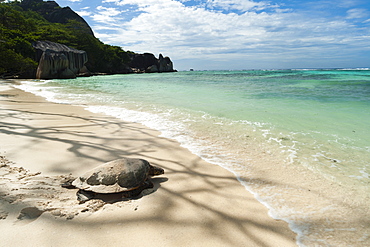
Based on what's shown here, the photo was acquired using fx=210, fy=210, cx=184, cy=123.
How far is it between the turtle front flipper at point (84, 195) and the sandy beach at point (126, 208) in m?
0.05

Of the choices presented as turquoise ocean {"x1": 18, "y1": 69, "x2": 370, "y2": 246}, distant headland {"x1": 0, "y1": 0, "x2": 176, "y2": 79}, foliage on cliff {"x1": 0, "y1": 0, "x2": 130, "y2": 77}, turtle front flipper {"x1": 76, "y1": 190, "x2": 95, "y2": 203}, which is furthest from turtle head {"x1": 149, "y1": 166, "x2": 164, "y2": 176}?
foliage on cliff {"x1": 0, "y1": 0, "x2": 130, "y2": 77}

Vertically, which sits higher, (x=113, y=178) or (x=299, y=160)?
(x=113, y=178)

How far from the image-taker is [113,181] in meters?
2.08

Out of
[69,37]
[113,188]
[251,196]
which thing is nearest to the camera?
[113,188]

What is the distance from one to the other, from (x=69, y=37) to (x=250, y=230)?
55804 millimetres

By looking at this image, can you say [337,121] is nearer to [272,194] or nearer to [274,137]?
[274,137]

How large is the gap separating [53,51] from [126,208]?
3452cm

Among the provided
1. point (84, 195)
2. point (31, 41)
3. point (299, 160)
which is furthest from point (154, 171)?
point (31, 41)

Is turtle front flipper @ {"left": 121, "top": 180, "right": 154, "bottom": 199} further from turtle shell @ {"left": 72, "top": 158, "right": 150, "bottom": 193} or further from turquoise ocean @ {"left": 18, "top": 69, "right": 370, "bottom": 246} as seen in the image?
turquoise ocean @ {"left": 18, "top": 69, "right": 370, "bottom": 246}

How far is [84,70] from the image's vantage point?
42.8m

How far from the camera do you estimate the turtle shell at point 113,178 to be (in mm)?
2037

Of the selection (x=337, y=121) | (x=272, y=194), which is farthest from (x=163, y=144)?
(x=337, y=121)

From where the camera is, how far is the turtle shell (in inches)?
80.2

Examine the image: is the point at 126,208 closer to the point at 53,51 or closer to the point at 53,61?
the point at 53,61
